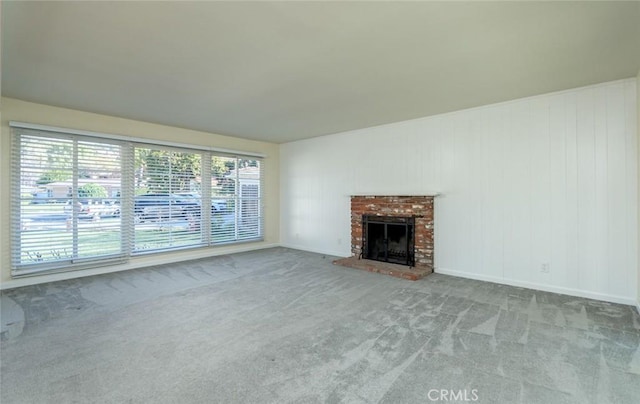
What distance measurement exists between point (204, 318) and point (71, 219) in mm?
3205

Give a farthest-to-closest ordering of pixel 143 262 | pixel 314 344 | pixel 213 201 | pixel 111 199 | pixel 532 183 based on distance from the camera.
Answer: pixel 213 201, pixel 143 262, pixel 111 199, pixel 532 183, pixel 314 344

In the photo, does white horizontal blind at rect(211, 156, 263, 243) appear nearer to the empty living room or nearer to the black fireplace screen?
the empty living room

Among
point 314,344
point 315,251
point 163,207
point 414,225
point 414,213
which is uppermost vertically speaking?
point 163,207

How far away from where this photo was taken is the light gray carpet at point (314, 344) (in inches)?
76.9

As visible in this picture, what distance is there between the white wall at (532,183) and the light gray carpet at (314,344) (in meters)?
0.42

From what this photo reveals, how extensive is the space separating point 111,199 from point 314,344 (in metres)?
4.49

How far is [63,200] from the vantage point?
14.9ft

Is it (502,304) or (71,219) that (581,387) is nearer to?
(502,304)

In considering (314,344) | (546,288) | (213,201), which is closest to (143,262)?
(213,201)

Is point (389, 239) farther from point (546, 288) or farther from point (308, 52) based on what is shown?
point (308, 52)

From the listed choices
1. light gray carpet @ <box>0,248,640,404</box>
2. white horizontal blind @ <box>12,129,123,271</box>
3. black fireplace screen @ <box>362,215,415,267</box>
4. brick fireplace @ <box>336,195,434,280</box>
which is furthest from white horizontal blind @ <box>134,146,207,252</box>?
black fireplace screen @ <box>362,215,415,267</box>

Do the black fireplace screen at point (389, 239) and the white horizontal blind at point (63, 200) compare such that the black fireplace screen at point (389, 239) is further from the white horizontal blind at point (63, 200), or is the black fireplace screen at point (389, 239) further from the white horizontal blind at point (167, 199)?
the white horizontal blind at point (63, 200)

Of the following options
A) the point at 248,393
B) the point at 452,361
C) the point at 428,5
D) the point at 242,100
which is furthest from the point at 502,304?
the point at 242,100

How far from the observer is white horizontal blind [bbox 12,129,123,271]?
166 inches
